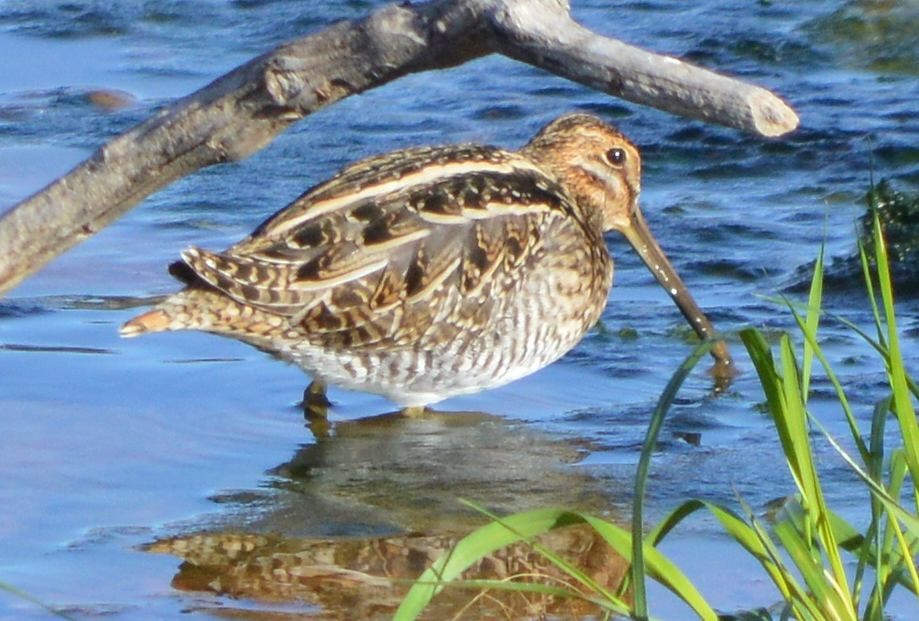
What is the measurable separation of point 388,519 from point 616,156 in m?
2.21

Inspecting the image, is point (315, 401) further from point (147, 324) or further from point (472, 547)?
point (472, 547)

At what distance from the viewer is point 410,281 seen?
19.5ft

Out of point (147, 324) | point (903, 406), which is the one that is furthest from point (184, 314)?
point (903, 406)

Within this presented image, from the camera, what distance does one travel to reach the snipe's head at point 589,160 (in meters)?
6.86

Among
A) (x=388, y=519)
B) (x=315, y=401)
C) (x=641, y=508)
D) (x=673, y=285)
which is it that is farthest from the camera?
(x=673, y=285)

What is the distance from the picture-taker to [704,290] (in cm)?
728

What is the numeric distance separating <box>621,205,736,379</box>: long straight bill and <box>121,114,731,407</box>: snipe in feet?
1.26

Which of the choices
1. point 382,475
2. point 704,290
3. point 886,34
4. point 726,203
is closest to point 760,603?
point 382,475

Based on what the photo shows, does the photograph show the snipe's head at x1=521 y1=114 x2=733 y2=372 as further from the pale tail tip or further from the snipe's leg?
the pale tail tip

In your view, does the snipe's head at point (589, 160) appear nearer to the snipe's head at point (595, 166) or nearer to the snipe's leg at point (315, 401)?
the snipe's head at point (595, 166)

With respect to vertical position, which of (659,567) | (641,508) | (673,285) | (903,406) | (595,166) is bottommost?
(659,567)

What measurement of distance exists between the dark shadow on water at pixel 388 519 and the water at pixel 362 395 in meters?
0.02

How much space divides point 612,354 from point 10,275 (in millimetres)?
2842

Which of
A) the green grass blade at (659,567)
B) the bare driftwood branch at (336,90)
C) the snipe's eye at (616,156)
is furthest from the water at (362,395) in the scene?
the green grass blade at (659,567)
